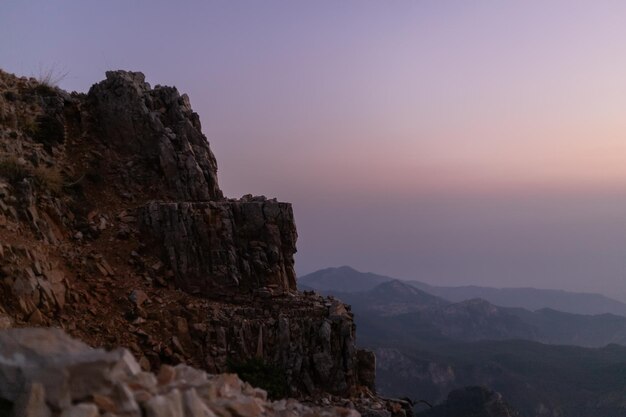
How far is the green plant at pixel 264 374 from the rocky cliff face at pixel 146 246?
0.15m

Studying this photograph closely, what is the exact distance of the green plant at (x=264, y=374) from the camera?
1362cm

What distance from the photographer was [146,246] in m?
16.1

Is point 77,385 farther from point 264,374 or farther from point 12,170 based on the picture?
point 12,170

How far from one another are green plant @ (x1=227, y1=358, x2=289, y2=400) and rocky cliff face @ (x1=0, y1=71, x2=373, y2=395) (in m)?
0.15

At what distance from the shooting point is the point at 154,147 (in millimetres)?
18672

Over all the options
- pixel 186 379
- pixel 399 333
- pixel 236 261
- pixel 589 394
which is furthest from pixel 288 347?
pixel 399 333

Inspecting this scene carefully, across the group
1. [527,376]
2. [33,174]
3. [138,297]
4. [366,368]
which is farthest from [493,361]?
[33,174]

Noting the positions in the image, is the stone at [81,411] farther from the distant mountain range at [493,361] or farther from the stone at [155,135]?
the distant mountain range at [493,361]

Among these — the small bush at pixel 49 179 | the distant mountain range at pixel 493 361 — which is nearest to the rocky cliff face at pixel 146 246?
the small bush at pixel 49 179

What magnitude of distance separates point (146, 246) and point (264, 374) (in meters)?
5.31

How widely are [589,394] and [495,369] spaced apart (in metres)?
9.44

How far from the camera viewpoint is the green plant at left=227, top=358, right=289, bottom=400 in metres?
13.6

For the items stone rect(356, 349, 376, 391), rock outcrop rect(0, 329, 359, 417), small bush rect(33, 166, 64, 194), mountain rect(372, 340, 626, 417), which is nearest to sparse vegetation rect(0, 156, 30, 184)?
small bush rect(33, 166, 64, 194)

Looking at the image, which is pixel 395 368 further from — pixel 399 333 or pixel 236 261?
pixel 236 261
